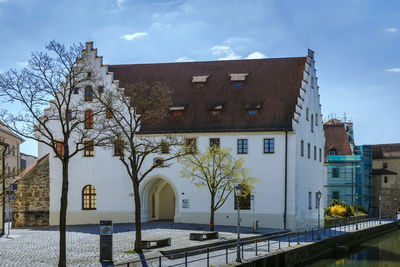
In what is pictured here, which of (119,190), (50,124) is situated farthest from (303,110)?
(50,124)

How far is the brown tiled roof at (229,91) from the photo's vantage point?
1628 inches

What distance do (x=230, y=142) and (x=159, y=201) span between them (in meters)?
9.72

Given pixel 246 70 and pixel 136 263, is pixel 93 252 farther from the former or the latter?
pixel 246 70

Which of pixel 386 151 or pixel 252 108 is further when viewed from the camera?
pixel 386 151

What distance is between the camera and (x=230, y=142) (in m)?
41.2

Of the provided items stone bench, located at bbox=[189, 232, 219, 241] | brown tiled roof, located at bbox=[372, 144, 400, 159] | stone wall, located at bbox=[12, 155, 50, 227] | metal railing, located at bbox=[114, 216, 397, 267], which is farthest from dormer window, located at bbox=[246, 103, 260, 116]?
brown tiled roof, located at bbox=[372, 144, 400, 159]

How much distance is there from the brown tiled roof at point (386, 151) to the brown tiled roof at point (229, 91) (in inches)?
2087

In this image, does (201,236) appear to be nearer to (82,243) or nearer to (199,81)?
(82,243)

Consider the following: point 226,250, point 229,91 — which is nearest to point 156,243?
point 226,250

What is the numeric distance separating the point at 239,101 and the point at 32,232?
18242mm

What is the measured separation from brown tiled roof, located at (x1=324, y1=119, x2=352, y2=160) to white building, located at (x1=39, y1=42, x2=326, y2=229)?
26255 mm

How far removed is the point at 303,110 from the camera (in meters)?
42.4

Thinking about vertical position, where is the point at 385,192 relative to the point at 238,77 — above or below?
below

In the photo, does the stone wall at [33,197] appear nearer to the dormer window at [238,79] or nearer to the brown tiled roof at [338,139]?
the dormer window at [238,79]
